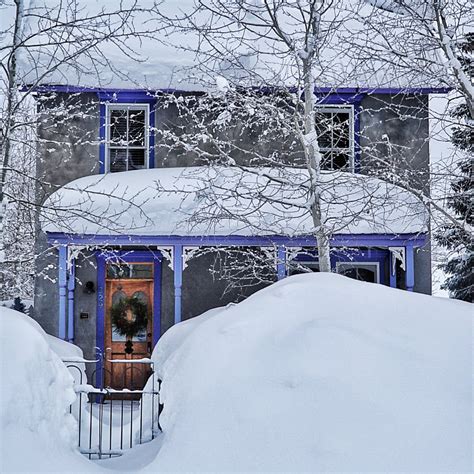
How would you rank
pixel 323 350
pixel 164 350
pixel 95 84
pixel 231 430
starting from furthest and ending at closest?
pixel 95 84 → pixel 164 350 → pixel 323 350 → pixel 231 430

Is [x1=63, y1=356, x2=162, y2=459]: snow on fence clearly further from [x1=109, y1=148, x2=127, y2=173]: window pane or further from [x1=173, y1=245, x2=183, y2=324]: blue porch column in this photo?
[x1=109, y1=148, x2=127, y2=173]: window pane

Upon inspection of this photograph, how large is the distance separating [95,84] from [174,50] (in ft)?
5.95

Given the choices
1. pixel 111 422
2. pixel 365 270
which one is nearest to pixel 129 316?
pixel 365 270

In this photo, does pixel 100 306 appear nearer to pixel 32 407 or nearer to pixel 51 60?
pixel 51 60

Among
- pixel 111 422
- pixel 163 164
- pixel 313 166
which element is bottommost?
pixel 111 422

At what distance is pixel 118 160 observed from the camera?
13664 mm

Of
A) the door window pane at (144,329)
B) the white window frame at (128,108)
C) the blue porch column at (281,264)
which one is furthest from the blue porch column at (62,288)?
the blue porch column at (281,264)

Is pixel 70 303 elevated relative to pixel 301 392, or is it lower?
elevated

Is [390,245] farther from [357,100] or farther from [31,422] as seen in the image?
[31,422]

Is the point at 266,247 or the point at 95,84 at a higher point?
the point at 95,84

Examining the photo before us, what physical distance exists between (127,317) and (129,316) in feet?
0.15

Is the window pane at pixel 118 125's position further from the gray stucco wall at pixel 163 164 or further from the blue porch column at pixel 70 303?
the blue porch column at pixel 70 303

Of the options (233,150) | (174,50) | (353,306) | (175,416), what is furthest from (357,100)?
(175,416)

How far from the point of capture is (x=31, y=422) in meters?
4.20
